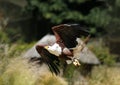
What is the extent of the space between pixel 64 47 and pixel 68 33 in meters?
0.18

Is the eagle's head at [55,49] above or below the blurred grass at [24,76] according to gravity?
above

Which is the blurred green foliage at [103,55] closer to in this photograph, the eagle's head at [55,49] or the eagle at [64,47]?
the eagle at [64,47]

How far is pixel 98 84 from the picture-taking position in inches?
301

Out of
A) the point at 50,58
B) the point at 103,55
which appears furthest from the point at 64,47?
the point at 103,55

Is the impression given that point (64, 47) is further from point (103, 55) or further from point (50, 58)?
point (103, 55)

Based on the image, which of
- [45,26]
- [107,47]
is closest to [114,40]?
[107,47]

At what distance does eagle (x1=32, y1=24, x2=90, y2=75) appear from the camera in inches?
271

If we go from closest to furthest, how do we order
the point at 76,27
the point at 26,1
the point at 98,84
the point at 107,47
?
the point at 76,27
the point at 98,84
the point at 107,47
the point at 26,1

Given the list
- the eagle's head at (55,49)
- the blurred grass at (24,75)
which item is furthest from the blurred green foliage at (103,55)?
the eagle's head at (55,49)

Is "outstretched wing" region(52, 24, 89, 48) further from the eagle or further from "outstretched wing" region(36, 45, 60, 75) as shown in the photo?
"outstretched wing" region(36, 45, 60, 75)

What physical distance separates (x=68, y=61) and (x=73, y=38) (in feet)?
0.93

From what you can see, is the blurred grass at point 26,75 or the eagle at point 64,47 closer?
the blurred grass at point 26,75

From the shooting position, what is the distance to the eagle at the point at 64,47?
6.88 m

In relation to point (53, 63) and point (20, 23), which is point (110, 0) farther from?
point (53, 63)
